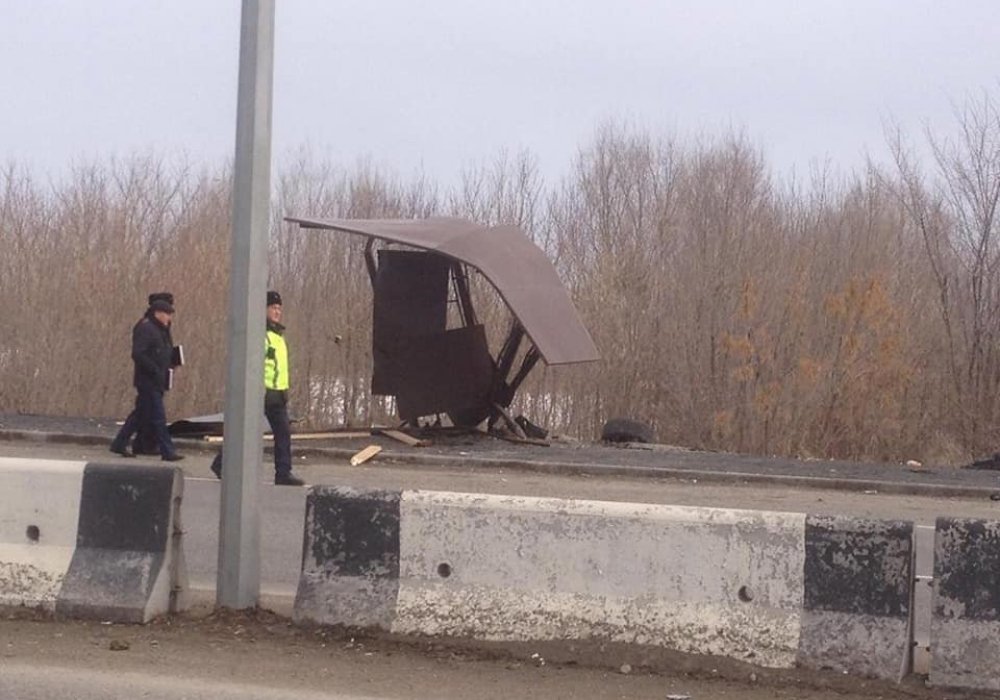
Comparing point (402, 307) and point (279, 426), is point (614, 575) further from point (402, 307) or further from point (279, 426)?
point (402, 307)

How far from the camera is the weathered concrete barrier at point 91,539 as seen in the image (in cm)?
729

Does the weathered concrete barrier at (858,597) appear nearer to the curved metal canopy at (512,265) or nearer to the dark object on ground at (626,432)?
the curved metal canopy at (512,265)

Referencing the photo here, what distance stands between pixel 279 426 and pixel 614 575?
6.67m

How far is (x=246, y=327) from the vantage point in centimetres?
752

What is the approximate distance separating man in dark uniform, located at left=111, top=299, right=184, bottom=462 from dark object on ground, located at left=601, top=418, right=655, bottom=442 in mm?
7198

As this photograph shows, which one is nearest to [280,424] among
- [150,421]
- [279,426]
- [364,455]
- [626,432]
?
[279,426]

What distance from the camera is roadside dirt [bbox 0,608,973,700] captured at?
6.37 meters

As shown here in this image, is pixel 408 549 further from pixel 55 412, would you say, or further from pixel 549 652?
pixel 55 412

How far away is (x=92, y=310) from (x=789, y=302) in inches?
484

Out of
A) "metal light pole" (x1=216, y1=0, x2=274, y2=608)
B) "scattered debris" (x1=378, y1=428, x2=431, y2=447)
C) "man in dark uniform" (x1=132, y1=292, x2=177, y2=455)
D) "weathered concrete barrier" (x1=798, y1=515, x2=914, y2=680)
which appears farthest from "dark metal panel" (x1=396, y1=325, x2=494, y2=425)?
"weathered concrete barrier" (x1=798, y1=515, x2=914, y2=680)

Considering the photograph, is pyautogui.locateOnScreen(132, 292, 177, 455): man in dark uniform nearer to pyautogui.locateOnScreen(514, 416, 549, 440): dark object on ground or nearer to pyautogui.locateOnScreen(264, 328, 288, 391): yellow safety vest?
pyautogui.locateOnScreen(264, 328, 288, 391): yellow safety vest

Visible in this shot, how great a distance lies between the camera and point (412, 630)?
702 cm

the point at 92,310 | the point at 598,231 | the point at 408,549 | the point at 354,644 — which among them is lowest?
the point at 354,644

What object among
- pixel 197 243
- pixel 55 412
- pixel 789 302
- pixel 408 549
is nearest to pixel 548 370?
pixel 789 302
